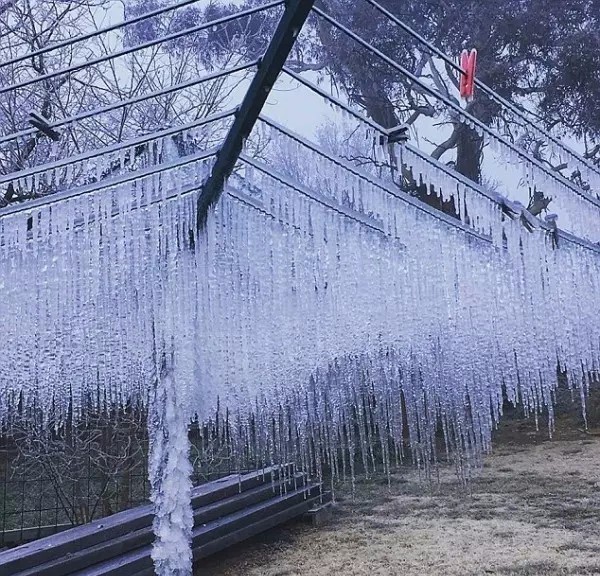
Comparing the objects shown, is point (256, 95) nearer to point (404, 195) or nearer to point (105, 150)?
point (105, 150)

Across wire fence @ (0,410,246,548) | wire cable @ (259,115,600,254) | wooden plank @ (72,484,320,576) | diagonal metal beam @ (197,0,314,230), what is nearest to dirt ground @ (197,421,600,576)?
wooden plank @ (72,484,320,576)

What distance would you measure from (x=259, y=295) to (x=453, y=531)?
2913 millimetres

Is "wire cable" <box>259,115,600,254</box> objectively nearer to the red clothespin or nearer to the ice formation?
the ice formation

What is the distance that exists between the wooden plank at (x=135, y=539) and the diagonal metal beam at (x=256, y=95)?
2121mm

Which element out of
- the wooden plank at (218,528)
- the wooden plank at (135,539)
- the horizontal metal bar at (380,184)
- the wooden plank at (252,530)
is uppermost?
the horizontal metal bar at (380,184)

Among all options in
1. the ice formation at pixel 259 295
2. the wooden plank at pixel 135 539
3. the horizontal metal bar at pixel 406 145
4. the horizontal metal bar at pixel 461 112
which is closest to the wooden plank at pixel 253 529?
the wooden plank at pixel 135 539

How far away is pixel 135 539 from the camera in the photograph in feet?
15.0

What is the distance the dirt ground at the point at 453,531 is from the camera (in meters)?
5.01

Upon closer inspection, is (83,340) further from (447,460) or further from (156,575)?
(447,460)

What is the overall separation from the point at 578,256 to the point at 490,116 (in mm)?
3073

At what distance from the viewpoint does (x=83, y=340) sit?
4.61m

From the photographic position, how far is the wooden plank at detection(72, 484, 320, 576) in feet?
13.6

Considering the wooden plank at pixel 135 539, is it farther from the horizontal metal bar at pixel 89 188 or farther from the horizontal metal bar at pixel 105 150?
the horizontal metal bar at pixel 105 150

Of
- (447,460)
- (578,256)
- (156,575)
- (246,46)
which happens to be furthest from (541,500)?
(246,46)
